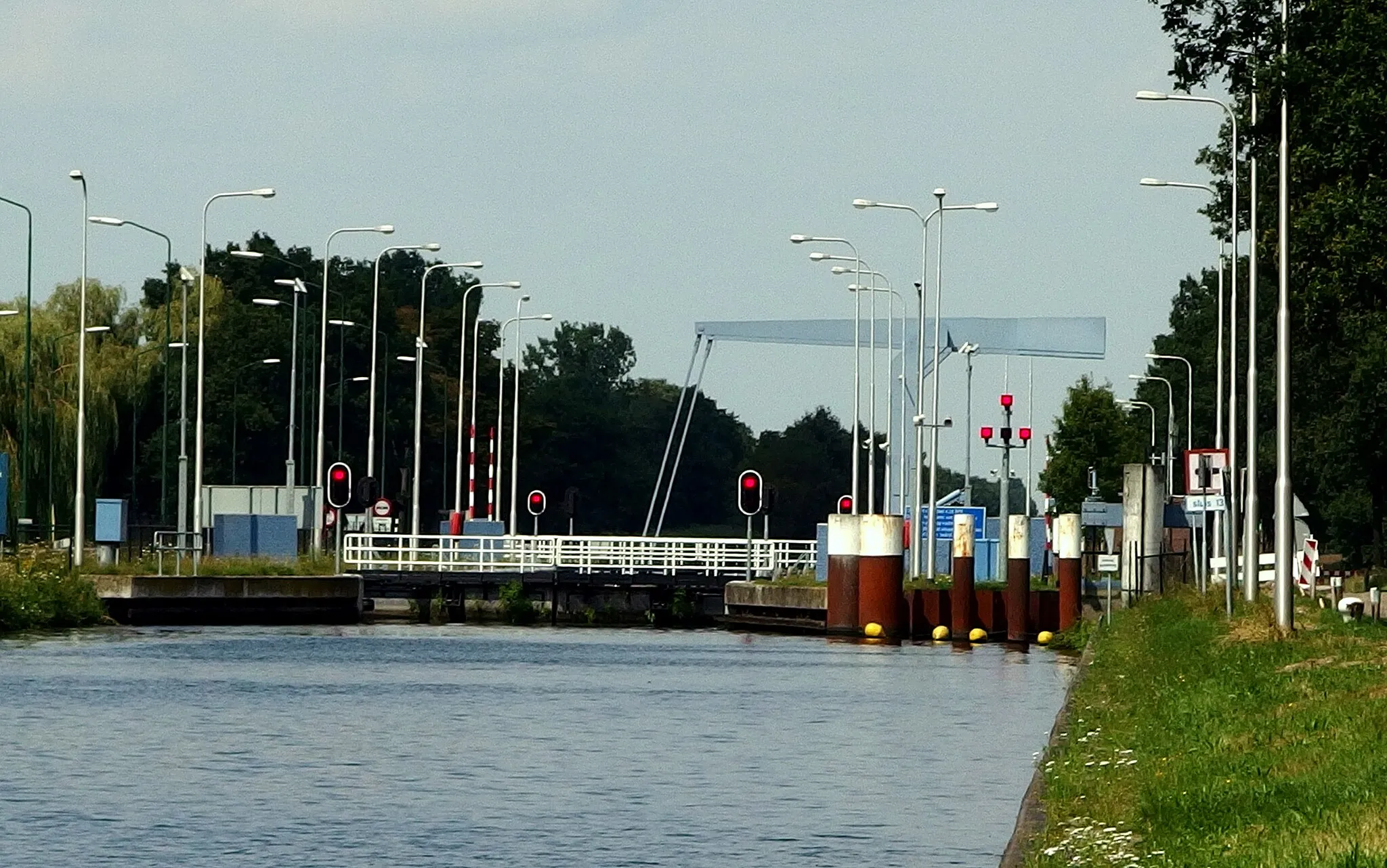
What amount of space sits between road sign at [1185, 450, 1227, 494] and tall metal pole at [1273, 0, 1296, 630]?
13.9 feet

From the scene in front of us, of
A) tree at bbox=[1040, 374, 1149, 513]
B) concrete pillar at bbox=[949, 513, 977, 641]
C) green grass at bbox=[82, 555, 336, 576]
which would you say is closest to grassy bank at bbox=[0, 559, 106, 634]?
green grass at bbox=[82, 555, 336, 576]

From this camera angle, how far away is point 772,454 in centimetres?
18488

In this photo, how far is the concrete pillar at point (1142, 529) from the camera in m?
57.2

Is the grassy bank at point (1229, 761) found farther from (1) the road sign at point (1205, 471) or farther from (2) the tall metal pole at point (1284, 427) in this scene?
(1) the road sign at point (1205, 471)

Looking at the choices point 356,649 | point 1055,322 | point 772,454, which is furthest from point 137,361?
point 772,454

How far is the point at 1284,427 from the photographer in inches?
1273

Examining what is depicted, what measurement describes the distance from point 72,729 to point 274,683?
9.57 metres

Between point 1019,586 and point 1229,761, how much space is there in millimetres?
40823

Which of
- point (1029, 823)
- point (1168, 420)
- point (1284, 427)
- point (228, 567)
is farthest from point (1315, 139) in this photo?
point (1168, 420)

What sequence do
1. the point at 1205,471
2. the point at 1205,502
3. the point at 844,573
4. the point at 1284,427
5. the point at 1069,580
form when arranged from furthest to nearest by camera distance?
1. the point at 1069,580
2. the point at 844,573
3. the point at 1205,502
4. the point at 1205,471
5. the point at 1284,427

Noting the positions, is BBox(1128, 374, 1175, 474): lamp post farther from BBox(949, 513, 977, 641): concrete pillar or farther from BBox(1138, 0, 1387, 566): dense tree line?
BBox(1138, 0, 1387, 566): dense tree line

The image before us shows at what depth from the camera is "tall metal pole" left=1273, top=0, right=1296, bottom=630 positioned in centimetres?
3189

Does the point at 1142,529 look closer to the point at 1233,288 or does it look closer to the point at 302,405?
the point at 1233,288

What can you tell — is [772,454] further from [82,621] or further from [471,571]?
[82,621]
